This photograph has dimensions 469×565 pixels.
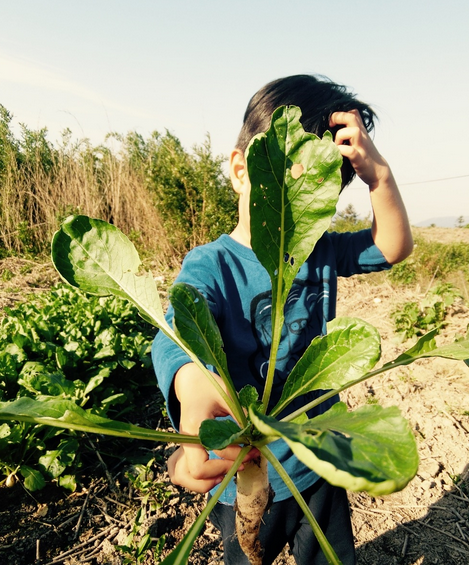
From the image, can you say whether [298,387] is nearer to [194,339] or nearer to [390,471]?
[194,339]

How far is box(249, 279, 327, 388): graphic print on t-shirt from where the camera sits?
128 cm

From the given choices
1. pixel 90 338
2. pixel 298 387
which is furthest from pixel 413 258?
pixel 298 387

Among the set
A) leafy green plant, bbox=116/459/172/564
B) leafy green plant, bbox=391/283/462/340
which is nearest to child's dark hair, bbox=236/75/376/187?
leafy green plant, bbox=116/459/172/564

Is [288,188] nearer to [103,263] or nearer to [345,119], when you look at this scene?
[103,263]

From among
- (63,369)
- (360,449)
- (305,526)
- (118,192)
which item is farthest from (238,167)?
(118,192)

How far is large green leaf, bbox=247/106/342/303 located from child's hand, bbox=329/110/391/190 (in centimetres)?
64

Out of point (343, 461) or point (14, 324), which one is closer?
point (343, 461)

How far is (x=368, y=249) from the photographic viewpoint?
5.06 feet

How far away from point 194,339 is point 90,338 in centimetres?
268

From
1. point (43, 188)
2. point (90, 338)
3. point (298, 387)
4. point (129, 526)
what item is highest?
point (43, 188)

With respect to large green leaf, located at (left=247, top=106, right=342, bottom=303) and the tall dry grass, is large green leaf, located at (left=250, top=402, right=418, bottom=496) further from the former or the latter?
the tall dry grass

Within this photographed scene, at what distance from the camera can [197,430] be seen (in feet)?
2.19

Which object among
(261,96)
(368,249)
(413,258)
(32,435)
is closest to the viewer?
(261,96)

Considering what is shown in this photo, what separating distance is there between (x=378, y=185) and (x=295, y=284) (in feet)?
1.46
